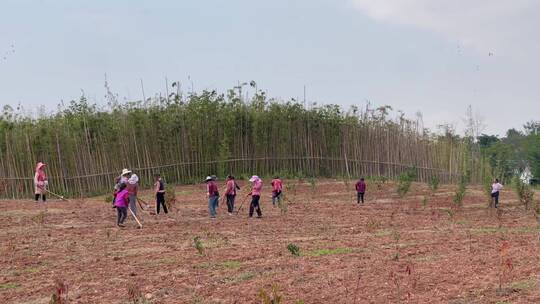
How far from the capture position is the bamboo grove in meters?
27.2

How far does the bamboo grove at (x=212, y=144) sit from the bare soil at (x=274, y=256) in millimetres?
5067

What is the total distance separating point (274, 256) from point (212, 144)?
18.9 metres

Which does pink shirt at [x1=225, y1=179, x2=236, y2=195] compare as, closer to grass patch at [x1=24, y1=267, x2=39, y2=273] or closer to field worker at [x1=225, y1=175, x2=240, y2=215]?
field worker at [x1=225, y1=175, x2=240, y2=215]

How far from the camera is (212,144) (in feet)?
103

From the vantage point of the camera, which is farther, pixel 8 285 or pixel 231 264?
pixel 231 264

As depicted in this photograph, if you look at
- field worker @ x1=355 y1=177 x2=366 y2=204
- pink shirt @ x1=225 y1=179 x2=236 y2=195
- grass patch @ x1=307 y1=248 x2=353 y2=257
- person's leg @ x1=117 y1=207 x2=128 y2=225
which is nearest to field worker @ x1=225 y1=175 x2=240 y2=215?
pink shirt @ x1=225 y1=179 x2=236 y2=195

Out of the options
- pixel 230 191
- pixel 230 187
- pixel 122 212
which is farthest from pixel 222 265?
pixel 230 191

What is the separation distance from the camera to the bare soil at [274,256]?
31.5ft

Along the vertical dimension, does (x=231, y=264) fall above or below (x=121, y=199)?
below

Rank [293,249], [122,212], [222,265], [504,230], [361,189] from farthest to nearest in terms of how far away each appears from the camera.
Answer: [361,189] < [122,212] < [504,230] < [293,249] < [222,265]

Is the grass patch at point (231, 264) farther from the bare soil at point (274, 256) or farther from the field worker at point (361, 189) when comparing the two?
the field worker at point (361, 189)

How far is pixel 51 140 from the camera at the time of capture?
1065 inches

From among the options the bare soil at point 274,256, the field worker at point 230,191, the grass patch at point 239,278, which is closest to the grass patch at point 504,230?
the bare soil at point 274,256

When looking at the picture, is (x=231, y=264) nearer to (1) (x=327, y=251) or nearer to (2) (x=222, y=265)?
(2) (x=222, y=265)
